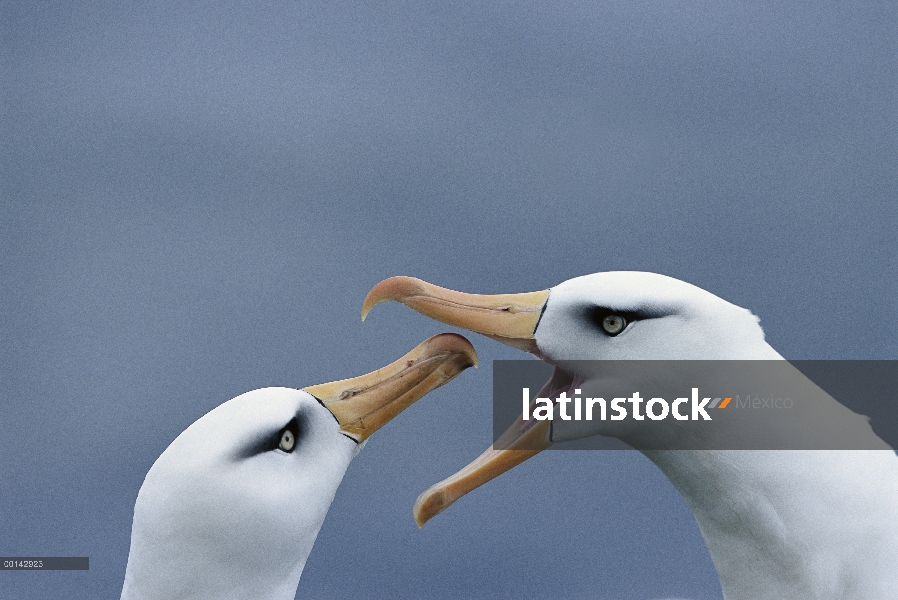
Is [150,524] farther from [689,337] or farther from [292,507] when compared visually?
[689,337]

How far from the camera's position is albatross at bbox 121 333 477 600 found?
13.1 feet

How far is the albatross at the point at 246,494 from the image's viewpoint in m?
4.00

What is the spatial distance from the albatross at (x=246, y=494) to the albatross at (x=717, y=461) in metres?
0.39

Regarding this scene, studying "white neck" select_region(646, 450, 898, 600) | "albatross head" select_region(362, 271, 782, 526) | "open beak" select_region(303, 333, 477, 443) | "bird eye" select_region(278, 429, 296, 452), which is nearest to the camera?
"white neck" select_region(646, 450, 898, 600)

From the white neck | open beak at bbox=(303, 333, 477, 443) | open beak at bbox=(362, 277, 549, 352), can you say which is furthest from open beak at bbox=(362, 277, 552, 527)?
the white neck

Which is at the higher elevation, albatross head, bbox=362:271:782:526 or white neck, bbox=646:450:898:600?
albatross head, bbox=362:271:782:526

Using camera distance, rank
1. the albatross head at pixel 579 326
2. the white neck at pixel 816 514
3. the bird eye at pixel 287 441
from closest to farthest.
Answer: the white neck at pixel 816 514 → the albatross head at pixel 579 326 → the bird eye at pixel 287 441

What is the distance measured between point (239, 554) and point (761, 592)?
80.3 inches

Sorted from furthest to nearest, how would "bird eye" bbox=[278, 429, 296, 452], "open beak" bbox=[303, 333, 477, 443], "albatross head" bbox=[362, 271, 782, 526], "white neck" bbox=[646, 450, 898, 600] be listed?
"open beak" bbox=[303, 333, 477, 443], "bird eye" bbox=[278, 429, 296, 452], "albatross head" bbox=[362, 271, 782, 526], "white neck" bbox=[646, 450, 898, 600]

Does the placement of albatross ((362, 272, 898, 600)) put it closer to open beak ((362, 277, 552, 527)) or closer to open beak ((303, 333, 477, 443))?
open beak ((362, 277, 552, 527))

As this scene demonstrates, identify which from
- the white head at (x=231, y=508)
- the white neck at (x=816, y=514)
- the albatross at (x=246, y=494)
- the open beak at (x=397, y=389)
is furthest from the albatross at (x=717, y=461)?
the white head at (x=231, y=508)

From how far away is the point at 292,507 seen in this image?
4250 millimetres

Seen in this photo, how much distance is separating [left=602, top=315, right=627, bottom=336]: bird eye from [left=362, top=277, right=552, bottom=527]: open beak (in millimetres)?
286

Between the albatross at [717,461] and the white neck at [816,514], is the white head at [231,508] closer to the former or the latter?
the albatross at [717,461]
